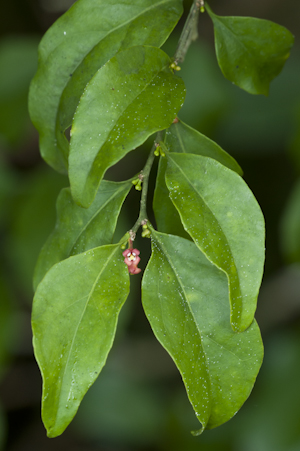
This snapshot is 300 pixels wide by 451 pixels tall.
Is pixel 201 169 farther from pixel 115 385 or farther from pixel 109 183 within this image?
pixel 115 385

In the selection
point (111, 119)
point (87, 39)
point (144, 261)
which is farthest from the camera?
point (144, 261)

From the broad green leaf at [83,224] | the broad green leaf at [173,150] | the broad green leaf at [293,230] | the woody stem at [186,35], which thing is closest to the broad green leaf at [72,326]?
the broad green leaf at [83,224]

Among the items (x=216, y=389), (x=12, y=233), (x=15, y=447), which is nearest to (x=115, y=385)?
(x=15, y=447)

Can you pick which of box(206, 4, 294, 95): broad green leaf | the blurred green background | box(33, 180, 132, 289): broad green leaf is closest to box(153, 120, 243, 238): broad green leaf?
box(33, 180, 132, 289): broad green leaf

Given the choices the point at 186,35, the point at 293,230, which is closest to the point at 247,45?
the point at 186,35

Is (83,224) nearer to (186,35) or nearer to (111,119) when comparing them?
(111,119)

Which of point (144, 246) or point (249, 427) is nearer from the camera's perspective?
point (249, 427)

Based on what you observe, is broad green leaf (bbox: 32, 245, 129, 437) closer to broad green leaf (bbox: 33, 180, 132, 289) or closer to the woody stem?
broad green leaf (bbox: 33, 180, 132, 289)

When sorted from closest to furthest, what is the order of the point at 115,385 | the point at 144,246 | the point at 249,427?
the point at 249,427
the point at 144,246
the point at 115,385
